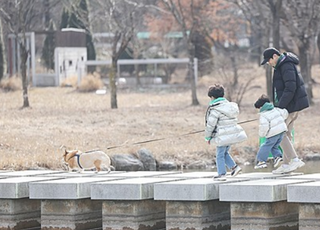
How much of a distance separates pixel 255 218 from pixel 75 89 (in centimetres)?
3009

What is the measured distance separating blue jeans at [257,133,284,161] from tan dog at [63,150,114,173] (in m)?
2.35

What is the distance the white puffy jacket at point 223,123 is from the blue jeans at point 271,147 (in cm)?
63

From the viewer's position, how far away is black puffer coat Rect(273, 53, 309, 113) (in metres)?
13.8

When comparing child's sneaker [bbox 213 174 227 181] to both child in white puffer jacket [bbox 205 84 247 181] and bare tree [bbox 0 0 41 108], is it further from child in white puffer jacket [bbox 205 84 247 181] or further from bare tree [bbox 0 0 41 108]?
bare tree [bbox 0 0 41 108]

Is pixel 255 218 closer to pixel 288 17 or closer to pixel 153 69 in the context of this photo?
pixel 288 17

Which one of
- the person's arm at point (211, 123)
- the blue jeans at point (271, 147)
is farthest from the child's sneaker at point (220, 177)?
the blue jeans at point (271, 147)

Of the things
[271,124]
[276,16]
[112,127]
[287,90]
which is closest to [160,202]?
[271,124]

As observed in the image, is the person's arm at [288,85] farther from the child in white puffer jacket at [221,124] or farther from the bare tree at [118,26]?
the bare tree at [118,26]

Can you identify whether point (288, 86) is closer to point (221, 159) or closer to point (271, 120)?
point (271, 120)

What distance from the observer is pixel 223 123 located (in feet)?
43.7

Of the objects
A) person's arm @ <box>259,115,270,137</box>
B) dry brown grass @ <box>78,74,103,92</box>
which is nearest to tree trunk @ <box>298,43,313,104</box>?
dry brown grass @ <box>78,74,103,92</box>

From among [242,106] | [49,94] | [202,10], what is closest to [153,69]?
[202,10]

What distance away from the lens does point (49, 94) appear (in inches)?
1574

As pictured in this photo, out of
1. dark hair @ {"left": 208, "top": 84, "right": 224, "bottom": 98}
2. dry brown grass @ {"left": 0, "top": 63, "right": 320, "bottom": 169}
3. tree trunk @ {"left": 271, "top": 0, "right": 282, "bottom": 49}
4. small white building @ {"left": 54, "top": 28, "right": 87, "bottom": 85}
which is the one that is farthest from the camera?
small white building @ {"left": 54, "top": 28, "right": 87, "bottom": 85}
